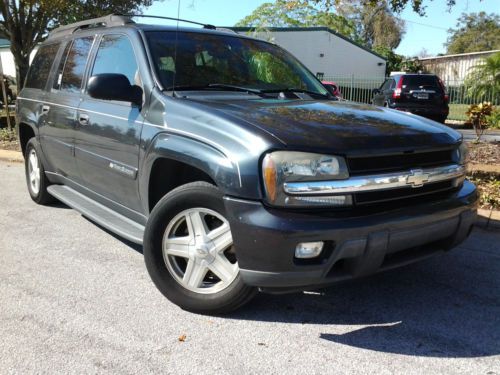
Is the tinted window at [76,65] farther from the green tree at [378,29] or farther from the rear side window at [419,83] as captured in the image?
the green tree at [378,29]

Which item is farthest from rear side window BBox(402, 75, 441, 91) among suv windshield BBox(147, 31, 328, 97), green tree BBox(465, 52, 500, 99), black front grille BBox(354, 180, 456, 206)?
black front grille BBox(354, 180, 456, 206)

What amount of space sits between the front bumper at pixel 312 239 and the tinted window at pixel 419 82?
14.5m

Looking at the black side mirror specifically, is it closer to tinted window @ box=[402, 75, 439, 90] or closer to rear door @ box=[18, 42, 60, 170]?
rear door @ box=[18, 42, 60, 170]

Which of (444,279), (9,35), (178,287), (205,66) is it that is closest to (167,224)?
(178,287)

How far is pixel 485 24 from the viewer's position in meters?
67.7

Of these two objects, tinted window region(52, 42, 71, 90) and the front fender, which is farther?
tinted window region(52, 42, 71, 90)

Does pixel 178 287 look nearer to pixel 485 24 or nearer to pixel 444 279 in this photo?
pixel 444 279

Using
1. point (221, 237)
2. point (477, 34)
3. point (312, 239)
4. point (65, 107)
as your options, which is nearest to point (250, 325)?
point (221, 237)

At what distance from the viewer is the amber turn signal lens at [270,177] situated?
291 centimetres

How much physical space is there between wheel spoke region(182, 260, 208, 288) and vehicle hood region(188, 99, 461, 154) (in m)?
0.98

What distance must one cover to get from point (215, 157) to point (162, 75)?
44.3 inches

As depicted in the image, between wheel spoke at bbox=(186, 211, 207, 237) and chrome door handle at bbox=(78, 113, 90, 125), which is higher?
chrome door handle at bbox=(78, 113, 90, 125)

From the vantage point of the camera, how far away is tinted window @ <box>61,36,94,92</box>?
4988mm

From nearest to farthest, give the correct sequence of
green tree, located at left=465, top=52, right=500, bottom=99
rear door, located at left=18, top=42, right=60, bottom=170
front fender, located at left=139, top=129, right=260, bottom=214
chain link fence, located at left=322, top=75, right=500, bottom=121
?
front fender, located at left=139, top=129, right=260, bottom=214 → rear door, located at left=18, top=42, right=60, bottom=170 → green tree, located at left=465, top=52, right=500, bottom=99 → chain link fence, located at left=322, top=75, right=500, bottom=121
